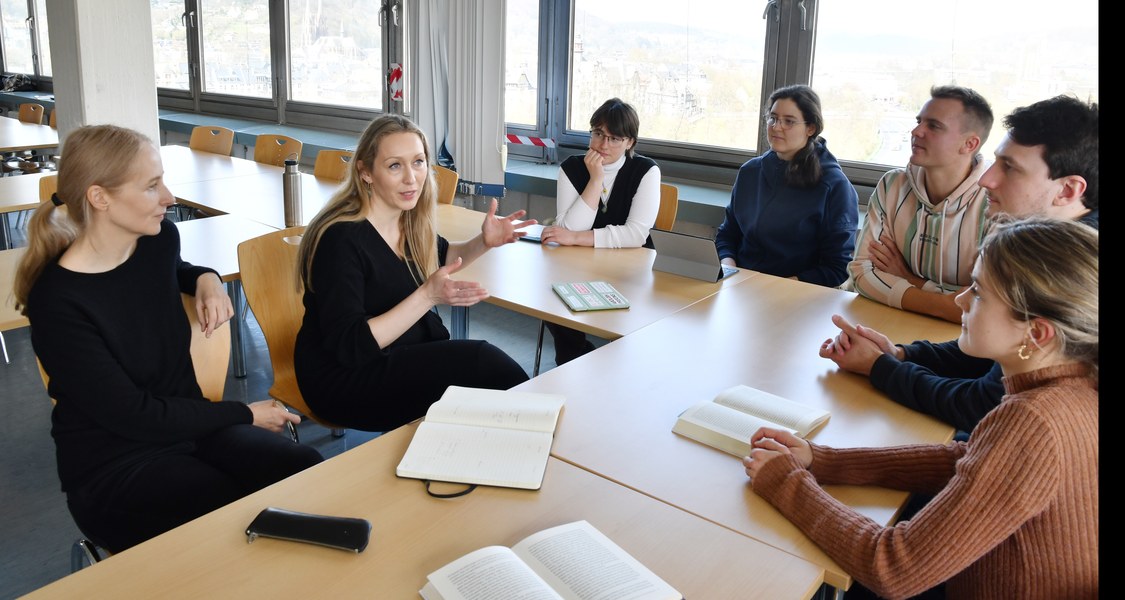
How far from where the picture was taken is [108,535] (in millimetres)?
1669

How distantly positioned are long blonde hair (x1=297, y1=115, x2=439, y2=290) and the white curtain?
107 inches

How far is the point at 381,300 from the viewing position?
7.58 feet

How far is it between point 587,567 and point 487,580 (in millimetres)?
151

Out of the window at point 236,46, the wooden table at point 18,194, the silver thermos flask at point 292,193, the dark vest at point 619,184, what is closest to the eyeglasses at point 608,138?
the dark vest at point 619,184

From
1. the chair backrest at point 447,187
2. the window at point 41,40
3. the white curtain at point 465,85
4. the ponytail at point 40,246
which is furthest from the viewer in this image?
the window at point 41,40

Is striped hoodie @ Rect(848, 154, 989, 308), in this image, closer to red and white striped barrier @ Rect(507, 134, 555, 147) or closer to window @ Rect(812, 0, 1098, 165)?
window @ Rect(812, 0, 1098, 165)

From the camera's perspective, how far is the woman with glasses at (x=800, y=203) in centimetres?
319

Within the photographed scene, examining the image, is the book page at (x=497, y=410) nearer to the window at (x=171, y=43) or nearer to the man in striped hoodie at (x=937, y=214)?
the man in striped hoodie at (x=937, y=214)

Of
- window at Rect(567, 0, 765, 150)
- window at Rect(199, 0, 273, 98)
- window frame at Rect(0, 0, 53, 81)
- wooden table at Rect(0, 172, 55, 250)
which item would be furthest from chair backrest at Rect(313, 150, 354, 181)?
window frame at Rect(0, 0, 53, 81)

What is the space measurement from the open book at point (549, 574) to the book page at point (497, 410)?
408mm

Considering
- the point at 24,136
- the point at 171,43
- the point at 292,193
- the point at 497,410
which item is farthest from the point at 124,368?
the point at 171,43

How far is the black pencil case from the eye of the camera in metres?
1.25
